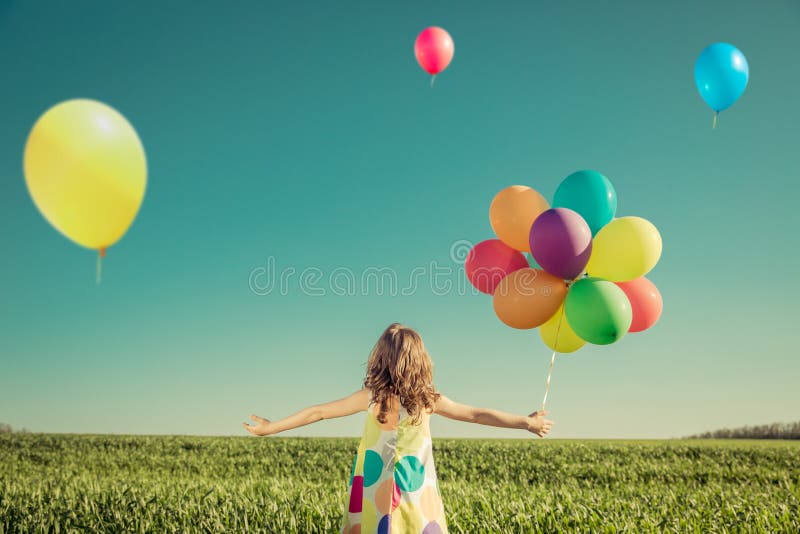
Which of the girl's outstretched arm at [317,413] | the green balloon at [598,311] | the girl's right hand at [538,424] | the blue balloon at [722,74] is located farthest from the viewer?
the blue balloon at [722,74]

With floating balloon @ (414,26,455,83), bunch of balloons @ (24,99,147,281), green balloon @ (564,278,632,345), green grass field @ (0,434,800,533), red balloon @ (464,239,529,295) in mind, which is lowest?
green grass field @ (0,434,800,533)

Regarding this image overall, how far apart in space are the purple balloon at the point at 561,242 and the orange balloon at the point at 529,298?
16 cm

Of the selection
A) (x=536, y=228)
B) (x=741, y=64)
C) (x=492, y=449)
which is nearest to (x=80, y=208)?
(x=536, y=228)

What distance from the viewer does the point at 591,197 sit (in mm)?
5402

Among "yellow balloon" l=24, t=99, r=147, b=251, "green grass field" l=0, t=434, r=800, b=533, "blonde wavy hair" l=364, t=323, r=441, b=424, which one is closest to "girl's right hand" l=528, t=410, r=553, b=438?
"blonde wavy hair" l=364, t=323, r=441, b=424

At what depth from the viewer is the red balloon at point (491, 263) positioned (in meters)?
5.50

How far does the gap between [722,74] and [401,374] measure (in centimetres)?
595

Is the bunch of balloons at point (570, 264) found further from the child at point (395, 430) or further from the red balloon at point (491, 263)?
the child at point (395, 430)

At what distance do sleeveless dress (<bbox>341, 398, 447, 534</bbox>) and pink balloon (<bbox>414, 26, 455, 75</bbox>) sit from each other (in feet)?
22.0

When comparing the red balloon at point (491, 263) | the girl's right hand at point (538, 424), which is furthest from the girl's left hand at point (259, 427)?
the red balloon at point (491, 263)

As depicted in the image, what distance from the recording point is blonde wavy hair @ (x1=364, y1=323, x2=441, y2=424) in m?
3.77

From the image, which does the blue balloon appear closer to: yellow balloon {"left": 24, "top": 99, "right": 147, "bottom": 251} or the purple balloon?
the purple balloon

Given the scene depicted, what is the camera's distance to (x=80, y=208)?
11.9 feet

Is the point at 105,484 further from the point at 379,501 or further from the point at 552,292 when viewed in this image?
the point at 552,292
